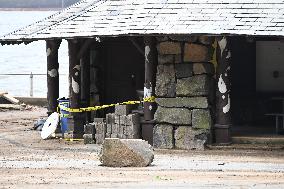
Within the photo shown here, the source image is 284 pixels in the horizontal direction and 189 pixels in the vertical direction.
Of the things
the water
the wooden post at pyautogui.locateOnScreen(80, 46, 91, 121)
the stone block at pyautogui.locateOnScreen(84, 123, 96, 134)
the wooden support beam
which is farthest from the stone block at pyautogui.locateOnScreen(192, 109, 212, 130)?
the water

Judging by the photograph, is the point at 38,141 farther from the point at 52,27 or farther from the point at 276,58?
the point at 276,58

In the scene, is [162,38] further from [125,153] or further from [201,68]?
[125,153]

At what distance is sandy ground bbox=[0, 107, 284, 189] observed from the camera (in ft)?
42.5

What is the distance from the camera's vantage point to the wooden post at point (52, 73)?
22.0 metres

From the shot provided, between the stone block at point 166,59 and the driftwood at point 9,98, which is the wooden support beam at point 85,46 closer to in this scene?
the stone block at point 166,59

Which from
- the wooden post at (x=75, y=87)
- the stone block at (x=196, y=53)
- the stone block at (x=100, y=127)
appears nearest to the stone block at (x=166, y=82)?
the stone block at (x=196, y=53)

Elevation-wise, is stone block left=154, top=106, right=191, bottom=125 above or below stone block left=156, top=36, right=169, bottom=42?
below

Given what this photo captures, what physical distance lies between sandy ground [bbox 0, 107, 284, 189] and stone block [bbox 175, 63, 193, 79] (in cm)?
168

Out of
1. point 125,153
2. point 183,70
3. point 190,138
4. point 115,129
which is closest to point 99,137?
point 115,129

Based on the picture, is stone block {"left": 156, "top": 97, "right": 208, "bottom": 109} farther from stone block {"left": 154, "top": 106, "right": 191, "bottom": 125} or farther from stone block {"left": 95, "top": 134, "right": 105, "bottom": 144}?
stone block {"left": 95, "top": 134, "right": 105, "bottom": 144}

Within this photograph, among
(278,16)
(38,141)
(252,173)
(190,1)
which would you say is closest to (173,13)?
(190,1)

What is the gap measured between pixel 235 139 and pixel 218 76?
1.36 meters

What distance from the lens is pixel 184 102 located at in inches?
747

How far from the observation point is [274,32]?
59.4 feet
